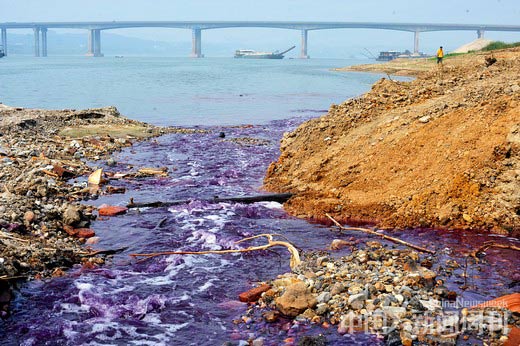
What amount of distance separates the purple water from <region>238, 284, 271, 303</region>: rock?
0.36ft

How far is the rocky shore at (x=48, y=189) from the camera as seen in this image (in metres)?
8.45

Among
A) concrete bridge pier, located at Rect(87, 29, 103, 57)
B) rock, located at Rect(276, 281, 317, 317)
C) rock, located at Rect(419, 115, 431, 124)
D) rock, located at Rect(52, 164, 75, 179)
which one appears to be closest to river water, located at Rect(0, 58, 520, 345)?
rock, located at Rect(276, 281, 317, 317)

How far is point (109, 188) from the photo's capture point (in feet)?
45.7

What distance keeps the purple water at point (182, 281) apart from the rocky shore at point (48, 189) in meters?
0.42

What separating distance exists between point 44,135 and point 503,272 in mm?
19099

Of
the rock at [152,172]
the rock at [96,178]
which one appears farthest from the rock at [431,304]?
the rock at [152,172]

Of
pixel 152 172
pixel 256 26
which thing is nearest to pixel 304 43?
pixel 256 26

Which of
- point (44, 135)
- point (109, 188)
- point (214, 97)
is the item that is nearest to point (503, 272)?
point (109, 188)

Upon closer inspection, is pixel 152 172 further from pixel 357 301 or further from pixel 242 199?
pixel 357 301

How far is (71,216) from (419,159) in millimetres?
7925

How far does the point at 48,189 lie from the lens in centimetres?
1238

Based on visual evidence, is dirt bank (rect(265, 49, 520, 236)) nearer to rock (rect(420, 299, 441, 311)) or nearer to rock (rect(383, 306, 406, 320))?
rock (rect(420, 299, 441, 311))

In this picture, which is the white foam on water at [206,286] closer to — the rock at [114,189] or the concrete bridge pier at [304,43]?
the rock at [114,189]

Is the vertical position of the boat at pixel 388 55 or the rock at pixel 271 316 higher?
the boat at pixel 388 55
